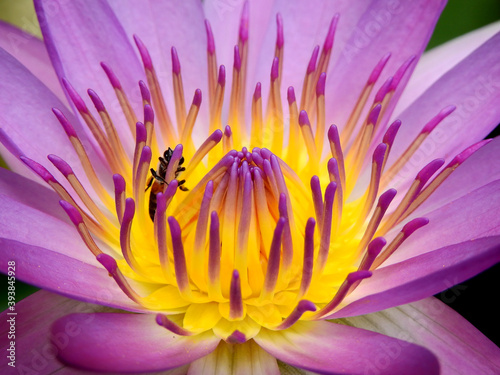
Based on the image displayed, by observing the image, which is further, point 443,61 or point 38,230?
point 443,61

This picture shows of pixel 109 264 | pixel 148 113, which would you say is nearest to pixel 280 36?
pixel 148 113

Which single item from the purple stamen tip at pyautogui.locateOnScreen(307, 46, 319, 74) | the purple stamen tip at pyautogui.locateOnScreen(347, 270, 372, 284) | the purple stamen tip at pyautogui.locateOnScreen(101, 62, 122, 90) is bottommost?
the purple stamen tip at pyautogui.locateOnScreen(347, 270, 372, 284)

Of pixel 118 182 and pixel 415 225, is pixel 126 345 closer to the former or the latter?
pixel 118 182

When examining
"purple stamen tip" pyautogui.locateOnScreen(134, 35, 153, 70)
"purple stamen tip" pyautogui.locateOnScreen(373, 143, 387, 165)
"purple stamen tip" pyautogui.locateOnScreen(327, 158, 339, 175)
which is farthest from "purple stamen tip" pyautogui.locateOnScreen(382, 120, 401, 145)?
"purple stamen tip" pyautogui.locateOnScreen(134, 35, 153, 70)

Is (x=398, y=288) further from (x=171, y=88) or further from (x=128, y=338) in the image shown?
(x=171, y=88)

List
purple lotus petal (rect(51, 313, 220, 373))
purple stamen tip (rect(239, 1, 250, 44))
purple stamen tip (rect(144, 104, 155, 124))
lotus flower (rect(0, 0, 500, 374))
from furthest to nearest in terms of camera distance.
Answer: purple stamen tip (rect(239, 1, 250, 44))
purple stamen tip (rect(144, 104, 155, 124))
lotus flower (rect(0, 0, 500, 374))
purple lotus petal (rect(51, 313, 220, 373))

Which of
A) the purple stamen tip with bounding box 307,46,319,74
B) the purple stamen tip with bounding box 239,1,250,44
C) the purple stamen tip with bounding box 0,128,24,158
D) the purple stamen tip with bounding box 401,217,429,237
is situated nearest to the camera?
the purple stamen tip with bounding box 401,217,429,237

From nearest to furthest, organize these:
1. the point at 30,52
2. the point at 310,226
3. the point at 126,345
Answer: the point at 126,345
the point at 310,226
the point at 30,52

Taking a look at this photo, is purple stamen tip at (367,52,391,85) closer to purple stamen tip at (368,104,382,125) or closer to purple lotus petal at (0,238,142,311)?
purple stamen tip at (368,104,382,125)
